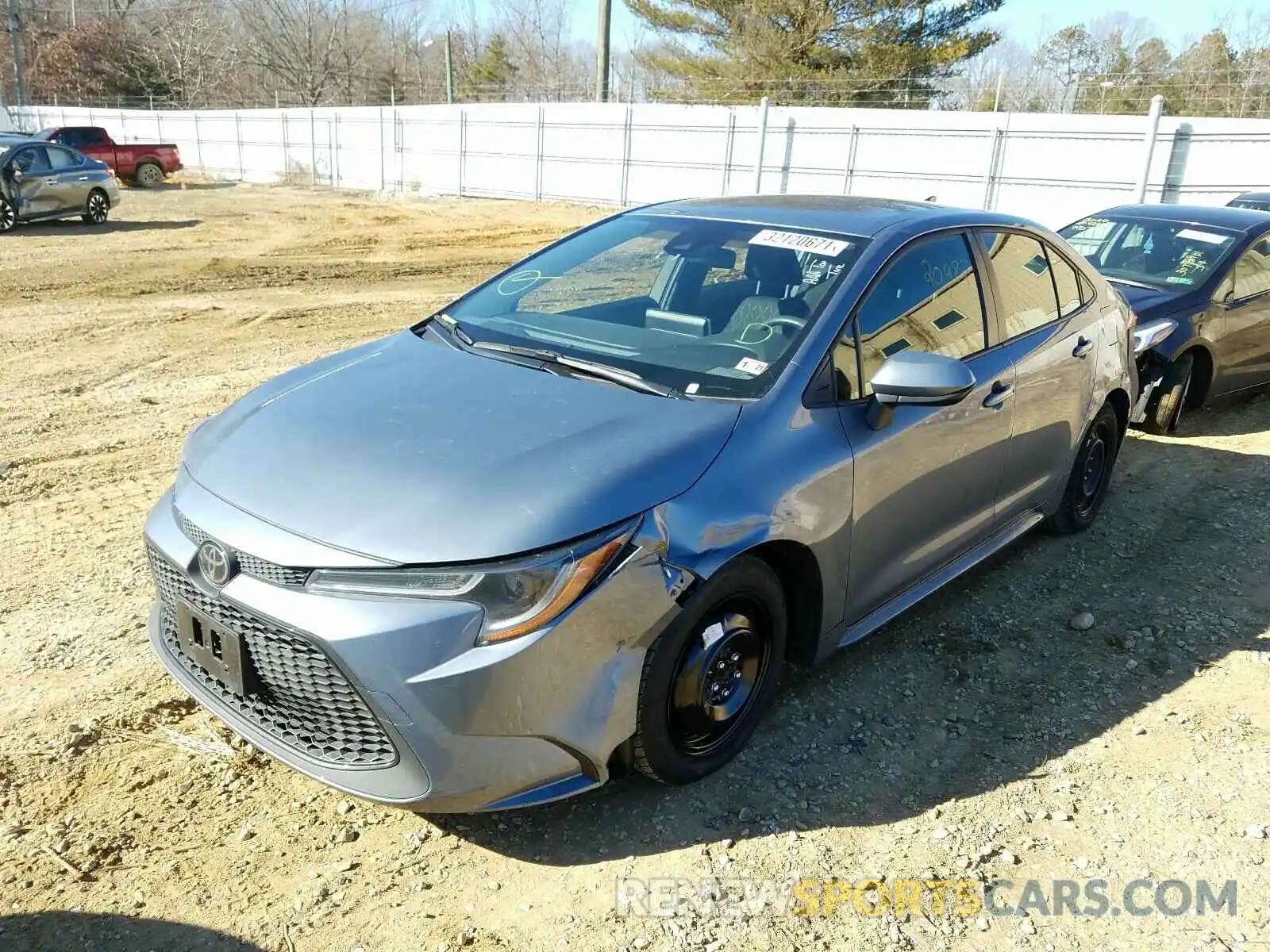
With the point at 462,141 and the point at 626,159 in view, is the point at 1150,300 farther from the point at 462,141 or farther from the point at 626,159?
the point at 462,141

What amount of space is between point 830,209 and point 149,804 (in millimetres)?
3281

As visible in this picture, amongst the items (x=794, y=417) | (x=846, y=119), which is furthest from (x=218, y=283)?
(x=846, y=119)

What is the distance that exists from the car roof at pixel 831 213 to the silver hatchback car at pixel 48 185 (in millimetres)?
16458

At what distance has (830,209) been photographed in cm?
407

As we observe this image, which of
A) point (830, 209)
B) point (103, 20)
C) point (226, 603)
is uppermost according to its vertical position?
point (103, 20)

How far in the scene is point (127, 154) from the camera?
28484mm

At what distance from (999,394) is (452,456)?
234 cm

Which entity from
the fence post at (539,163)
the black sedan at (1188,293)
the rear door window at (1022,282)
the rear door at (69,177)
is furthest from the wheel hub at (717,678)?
the fence post at (539,163)

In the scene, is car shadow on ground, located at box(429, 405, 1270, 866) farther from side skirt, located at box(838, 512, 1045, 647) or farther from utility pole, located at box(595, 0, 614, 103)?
utility pole, located at box(595, 0, 614, 103)

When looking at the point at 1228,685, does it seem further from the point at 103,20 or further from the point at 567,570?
the point at 103,20

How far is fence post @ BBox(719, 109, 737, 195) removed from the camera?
83.5ft

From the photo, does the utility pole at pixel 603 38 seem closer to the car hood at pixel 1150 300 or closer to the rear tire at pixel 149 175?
the rear tire at pixel 149 175

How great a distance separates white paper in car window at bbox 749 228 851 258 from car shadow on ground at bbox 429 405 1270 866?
1.60m

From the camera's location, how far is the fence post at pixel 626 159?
27.0 m
